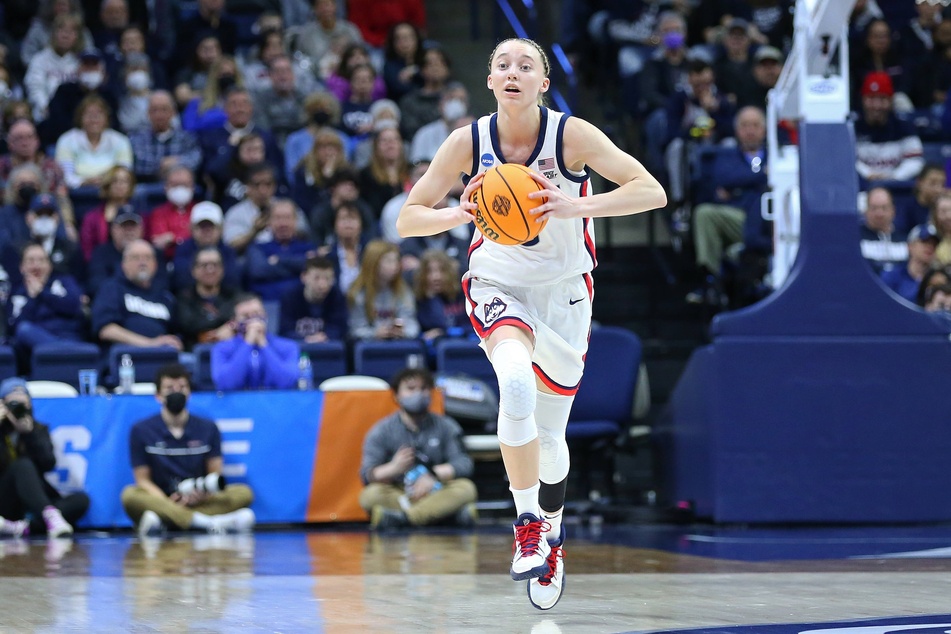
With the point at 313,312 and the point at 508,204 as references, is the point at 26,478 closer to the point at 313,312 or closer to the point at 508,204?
the point at 313,312

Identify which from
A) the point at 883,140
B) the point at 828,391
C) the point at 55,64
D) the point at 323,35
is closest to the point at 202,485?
the point at 828,391

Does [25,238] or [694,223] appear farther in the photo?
[694,223]

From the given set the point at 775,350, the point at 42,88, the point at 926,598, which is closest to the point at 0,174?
Result: the point at 42,88

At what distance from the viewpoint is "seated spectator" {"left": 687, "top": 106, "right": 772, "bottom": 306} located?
11.5 m

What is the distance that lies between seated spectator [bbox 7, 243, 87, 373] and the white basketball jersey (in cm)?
609

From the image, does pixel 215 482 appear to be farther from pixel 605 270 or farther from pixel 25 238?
pixel 605 270

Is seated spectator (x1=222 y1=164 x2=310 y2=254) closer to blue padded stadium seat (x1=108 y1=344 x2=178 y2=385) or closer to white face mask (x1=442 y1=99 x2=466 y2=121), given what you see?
blue padded stadium seat (x1=108 y1=344 x2=178 y2=385)

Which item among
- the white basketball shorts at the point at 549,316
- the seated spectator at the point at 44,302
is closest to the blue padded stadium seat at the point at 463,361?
the seated spectator at the point at 44,302

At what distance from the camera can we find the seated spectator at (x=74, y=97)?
12961 millimetres

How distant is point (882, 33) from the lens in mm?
14094

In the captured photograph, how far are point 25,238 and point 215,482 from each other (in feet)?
10.4

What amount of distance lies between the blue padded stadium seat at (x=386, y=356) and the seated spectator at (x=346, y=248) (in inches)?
36.0

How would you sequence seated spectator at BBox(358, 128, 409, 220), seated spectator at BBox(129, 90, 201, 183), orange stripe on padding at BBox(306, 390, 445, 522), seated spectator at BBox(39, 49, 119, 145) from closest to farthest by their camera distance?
orange stripe on padding at BBox(306, 390, 445, 522)
seated spectator at BBox(358, 128, 409, 220)
seated spectator at BBox(129, 90, 201, 183)
seated spectator at BBox(39, 49, 119, 145)

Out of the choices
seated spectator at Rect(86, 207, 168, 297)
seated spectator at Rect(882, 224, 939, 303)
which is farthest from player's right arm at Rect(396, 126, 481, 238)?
seated spectator at Rect(882, 224, 939, 303)
